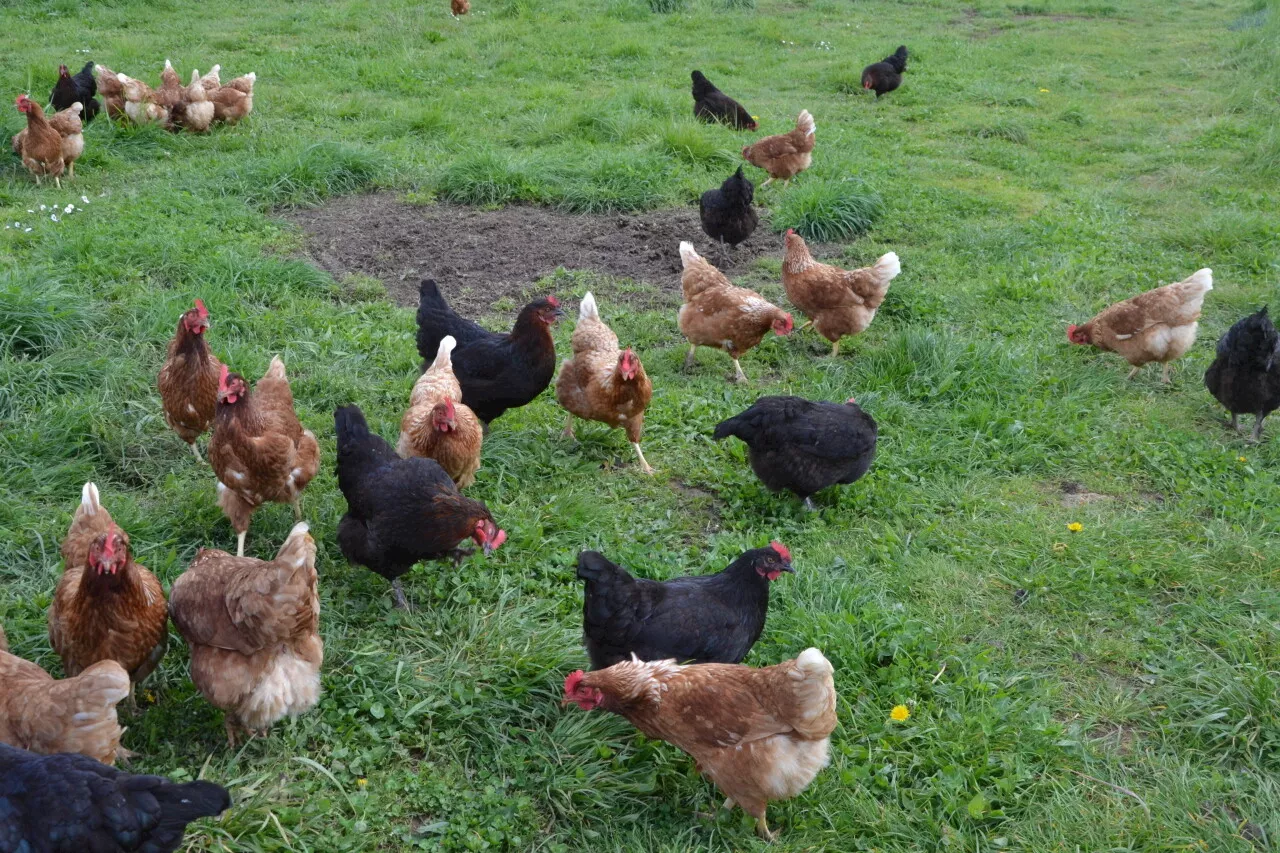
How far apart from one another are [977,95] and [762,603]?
11537 mm

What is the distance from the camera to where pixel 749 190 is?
8039mm

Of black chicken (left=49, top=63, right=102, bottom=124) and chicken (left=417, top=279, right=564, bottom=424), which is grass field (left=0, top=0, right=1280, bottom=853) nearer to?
chicken (left=417, top=279, right=564, bottom=424)

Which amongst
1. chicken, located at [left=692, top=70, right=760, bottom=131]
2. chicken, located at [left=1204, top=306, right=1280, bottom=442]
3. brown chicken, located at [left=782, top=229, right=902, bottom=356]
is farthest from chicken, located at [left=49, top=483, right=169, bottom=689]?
chicken, located at [left=692, top=70, right=760, bottom=131]

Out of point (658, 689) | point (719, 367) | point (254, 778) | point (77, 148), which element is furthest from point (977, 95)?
point (254, 778)

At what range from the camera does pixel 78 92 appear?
10078mm

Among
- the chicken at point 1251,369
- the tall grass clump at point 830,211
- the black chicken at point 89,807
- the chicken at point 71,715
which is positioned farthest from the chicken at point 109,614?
the tall grass clump at point 830,211

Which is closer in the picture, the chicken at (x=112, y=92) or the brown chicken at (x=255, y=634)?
the brown chicken at (x=255, y=634)

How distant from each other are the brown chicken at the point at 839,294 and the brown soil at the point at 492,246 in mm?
1176

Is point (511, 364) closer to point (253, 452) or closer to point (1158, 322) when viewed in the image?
point (253, 452)

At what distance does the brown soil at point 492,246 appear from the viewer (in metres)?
7.54

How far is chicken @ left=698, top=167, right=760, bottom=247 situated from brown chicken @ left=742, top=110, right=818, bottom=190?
177 cm

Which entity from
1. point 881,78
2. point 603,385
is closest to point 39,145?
point 603,385

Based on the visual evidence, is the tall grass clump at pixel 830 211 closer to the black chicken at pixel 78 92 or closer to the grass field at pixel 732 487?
the grass field at pixel 732 487

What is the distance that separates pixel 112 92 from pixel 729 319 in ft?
26.3
